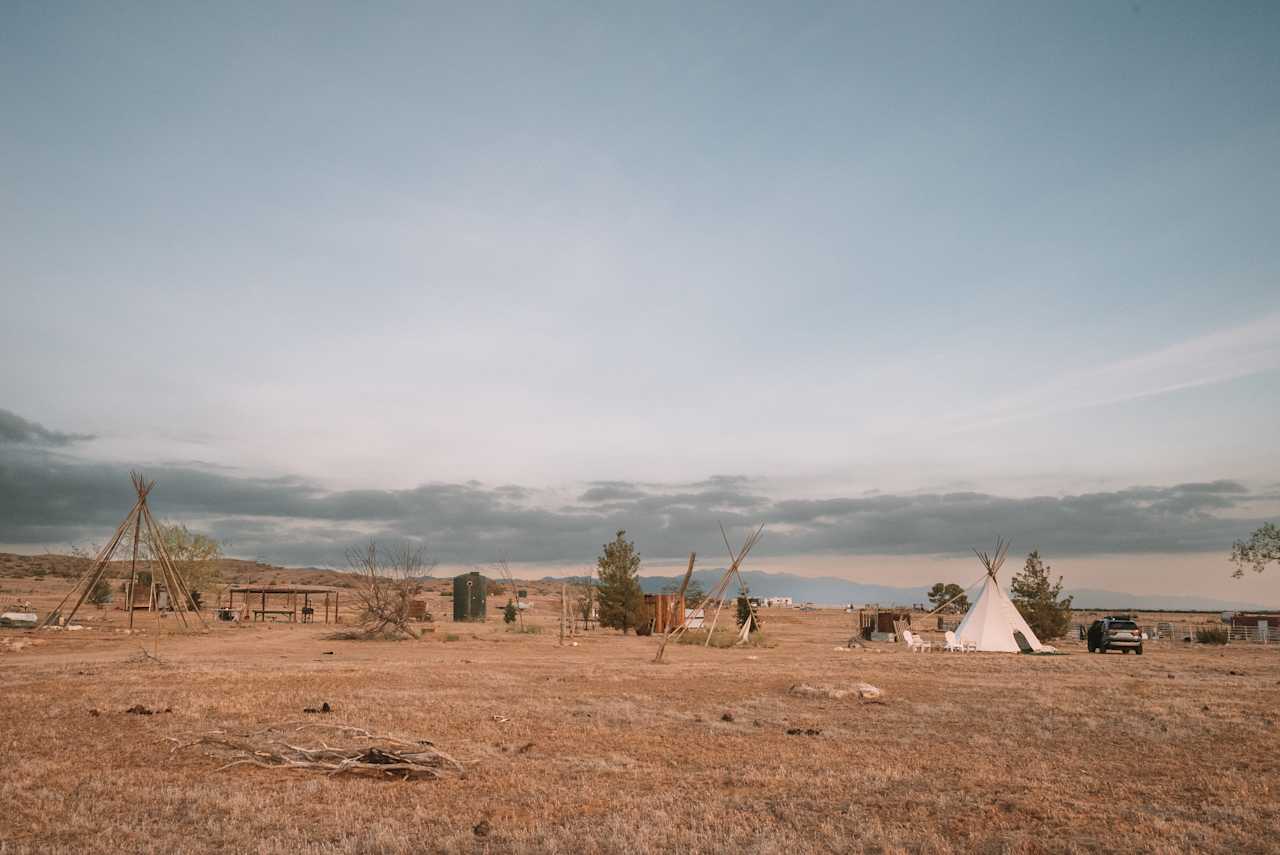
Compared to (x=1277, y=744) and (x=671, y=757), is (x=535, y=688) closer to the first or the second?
(x=671, y=757)

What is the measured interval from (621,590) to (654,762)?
1336 inches

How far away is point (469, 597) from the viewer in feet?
179

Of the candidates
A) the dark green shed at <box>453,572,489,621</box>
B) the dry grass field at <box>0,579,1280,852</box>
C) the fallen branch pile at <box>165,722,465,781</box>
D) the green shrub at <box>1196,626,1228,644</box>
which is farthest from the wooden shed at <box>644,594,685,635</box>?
the fallen branch pile at <box>165,722,465,781</box>

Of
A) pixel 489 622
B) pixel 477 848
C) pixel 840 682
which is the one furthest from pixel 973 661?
pixel 489 622

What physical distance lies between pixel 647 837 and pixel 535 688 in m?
11.3

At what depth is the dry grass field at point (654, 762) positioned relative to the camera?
767 centimetres

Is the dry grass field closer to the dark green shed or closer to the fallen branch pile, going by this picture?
the fallen branch pile

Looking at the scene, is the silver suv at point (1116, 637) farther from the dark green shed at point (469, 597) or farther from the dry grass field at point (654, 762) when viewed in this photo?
the dark green shed at point (469, 597)

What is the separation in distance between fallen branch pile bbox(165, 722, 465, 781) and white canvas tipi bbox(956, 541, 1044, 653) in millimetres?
28762

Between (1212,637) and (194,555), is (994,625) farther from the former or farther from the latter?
(194,555)

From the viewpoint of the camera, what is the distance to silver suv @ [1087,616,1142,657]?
111 ft

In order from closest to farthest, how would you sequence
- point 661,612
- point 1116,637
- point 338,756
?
point 338,756
point 1116,637
point 661,612

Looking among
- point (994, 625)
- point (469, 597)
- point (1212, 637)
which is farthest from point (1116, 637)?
point (469, 597)

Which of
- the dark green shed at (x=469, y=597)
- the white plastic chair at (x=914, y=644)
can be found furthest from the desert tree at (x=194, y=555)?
the white plastic chair at (x=914, y=644)
